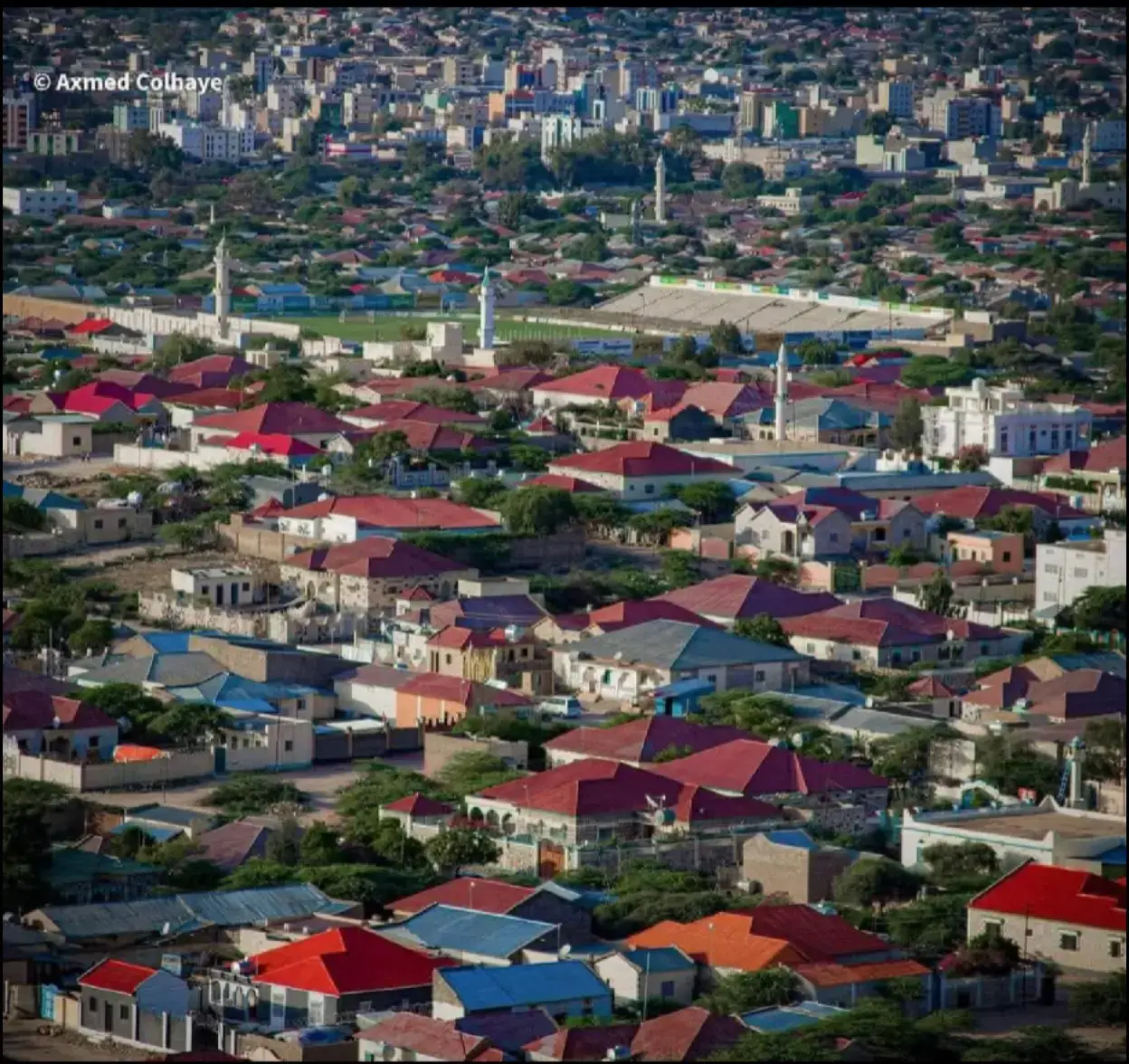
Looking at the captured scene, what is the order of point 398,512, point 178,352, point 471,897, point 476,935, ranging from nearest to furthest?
point 476,935 < point 471,897 < point 398,512 < point 178,352

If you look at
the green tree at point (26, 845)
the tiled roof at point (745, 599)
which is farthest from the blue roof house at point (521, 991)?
the tiled roof at point (745, 599)

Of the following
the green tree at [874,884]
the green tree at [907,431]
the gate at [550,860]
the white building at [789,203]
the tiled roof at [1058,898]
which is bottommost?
the white building at [789,203]

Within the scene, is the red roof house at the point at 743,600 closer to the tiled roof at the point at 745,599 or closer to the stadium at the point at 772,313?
the tiled roof at the point at 745,599

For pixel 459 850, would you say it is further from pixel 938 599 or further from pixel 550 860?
pixel 938 599

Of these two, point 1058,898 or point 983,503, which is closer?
point 1058,898

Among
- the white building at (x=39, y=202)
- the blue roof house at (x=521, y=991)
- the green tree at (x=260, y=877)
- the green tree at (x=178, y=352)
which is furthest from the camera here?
the white building at (x=39, y=202)

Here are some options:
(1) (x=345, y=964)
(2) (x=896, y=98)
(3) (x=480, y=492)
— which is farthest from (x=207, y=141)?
(1) (x=345, y=964)
